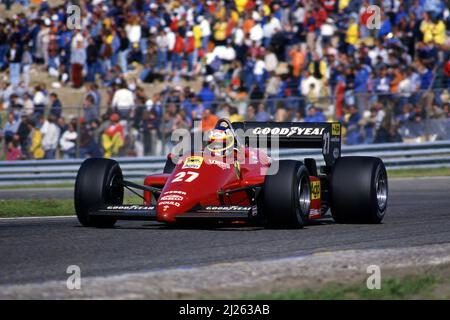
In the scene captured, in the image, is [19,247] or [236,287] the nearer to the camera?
[236,287]

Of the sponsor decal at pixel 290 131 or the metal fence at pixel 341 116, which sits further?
the metal fence at pixel 341 116

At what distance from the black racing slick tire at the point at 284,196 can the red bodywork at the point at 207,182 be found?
1.23ft

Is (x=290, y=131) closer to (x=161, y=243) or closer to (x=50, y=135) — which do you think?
(x=161, y=243)

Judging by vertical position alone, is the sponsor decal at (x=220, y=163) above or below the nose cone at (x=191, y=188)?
above

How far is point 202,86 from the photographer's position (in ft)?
75.0

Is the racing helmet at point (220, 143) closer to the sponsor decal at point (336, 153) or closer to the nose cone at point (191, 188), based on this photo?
the nose cone at point (191, 188)

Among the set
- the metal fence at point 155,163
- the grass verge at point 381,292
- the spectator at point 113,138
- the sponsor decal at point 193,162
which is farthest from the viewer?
the spectator at point 113,138

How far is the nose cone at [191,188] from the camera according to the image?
11078 millimetres

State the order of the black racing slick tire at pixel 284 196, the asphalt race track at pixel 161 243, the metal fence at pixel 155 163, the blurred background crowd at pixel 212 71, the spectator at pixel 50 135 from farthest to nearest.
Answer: the spectator at pixel 50 135 → the metal fence at pixel 155 163 → the blurred background crowd at pixel 212 71 → the black racing slick tire at pixel 284 196 → the asphalt race track at pixel 161 243

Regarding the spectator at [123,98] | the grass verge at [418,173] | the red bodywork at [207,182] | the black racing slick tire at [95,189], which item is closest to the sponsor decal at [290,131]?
the red bodywork at [207,182]
